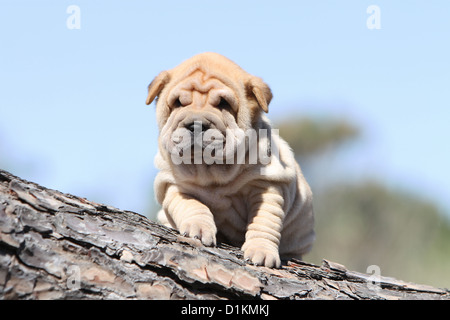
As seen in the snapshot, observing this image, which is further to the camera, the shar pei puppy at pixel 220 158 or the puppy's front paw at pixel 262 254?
the shar pei puppy at pixel 220 158

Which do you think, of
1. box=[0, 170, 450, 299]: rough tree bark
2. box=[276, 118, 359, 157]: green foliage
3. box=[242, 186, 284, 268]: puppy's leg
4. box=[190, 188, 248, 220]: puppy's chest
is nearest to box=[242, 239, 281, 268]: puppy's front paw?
box=[242, 186, 284, 268]: puppy's leg

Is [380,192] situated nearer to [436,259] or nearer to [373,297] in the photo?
[436,259]

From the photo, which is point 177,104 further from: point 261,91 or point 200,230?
point 200,230

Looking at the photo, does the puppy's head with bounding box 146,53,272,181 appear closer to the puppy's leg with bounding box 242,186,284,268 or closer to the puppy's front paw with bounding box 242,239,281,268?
the puppy's leg with bounding box 242,186,284,268

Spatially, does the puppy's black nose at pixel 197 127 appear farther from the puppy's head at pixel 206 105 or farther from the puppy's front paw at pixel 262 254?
the puppy's front paw at pixel 262 254

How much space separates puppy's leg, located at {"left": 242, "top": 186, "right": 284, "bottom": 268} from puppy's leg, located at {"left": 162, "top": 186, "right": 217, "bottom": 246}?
0.39 metres

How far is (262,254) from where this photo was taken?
5.37 m

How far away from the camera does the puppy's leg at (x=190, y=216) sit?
213 inches

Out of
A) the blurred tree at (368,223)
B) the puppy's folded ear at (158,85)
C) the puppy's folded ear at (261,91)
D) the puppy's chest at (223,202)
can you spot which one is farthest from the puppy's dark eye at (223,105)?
the blurred tree at (368,223)

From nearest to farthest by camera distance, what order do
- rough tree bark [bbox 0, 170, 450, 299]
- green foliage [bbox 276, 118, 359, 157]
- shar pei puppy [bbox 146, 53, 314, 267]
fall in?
rough tree bark [bbox 0, 170, 450, 299], shar pei puppy [bbox 146, 53, 314, 267], green foliage [bbox 276, 118, 359, 157]

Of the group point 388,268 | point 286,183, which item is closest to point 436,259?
point 388,268

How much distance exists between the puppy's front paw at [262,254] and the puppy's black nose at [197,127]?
1.20 metres

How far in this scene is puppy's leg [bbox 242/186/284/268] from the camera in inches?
211
